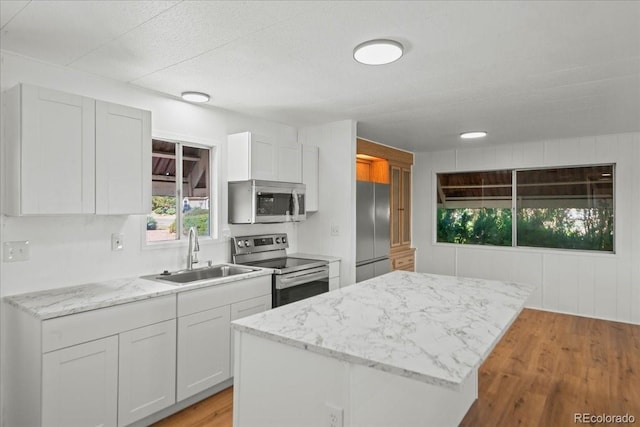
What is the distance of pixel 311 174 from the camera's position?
13.5ft

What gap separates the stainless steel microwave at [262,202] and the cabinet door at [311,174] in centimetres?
20

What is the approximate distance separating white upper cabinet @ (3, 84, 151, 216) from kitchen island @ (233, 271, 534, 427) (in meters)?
1.41

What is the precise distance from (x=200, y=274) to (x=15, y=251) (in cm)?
129

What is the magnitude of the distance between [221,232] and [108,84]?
149 centimetres

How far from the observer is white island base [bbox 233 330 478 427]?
1.40 meters

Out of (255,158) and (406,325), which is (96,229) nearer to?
(255,158)

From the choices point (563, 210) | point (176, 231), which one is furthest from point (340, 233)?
point (563, 210)

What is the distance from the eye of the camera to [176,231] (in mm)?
3264

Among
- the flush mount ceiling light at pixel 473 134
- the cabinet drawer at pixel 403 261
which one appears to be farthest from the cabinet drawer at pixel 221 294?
the flush mount ceiling light at pixel 473 134

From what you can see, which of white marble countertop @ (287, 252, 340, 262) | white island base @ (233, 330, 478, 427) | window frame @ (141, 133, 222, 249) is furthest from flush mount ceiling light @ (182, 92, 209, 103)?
white island base @ (233, 330, 478, 427)

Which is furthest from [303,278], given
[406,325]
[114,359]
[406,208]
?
[406,208]

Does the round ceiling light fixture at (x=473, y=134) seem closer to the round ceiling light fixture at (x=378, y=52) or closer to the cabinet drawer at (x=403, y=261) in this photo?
the cabinet drawer at (x=403, y=261)

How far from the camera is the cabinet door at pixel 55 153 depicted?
2.11 m

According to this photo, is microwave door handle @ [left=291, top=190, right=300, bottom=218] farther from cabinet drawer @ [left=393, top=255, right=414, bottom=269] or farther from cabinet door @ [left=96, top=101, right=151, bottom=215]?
cabinet drawer @ [left=393, top=255, right=414, bottom=269]
